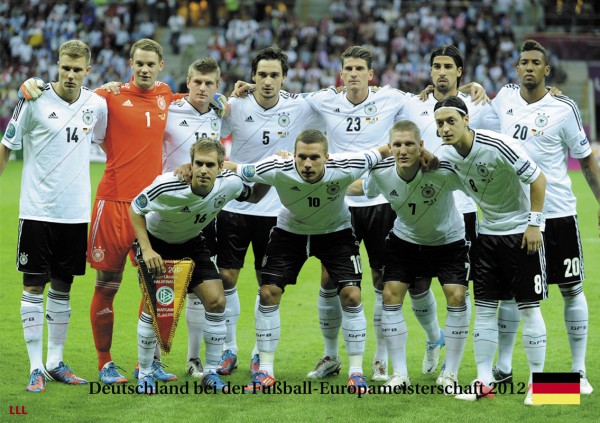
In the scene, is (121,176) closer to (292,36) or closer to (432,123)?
(432,123)

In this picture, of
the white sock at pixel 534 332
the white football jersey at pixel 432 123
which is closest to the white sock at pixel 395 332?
the white sock at pixel 534 332

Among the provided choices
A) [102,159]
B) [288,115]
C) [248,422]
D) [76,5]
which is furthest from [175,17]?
[248,422]

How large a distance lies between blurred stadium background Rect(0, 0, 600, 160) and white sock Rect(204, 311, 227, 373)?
949 inches

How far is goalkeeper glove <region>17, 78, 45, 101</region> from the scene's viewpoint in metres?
7.59

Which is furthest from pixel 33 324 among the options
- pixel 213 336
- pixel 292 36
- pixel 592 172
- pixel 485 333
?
pixel 292 36

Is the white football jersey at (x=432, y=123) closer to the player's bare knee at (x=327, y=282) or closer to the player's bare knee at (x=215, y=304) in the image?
the player's bare knee at (x=327, y=282)

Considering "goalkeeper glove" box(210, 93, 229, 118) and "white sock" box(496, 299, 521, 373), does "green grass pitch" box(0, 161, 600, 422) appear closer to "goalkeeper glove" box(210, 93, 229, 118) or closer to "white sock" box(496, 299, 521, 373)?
"white sock" box(496, 299, 521, 373)

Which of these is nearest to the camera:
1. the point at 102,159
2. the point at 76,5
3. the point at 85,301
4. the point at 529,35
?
the point at 85,301

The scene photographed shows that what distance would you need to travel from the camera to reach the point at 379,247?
821 centimetres

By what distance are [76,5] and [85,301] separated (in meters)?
27.3

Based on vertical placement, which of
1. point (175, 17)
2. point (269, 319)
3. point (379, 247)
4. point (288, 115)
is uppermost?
point (175, 17)

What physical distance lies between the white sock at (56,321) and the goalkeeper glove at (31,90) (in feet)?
5.04

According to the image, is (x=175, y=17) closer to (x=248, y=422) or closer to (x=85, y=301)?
(x=85, y=301)

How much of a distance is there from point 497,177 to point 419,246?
35.9 inches
